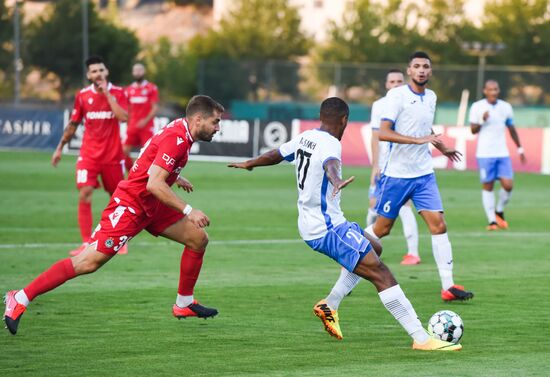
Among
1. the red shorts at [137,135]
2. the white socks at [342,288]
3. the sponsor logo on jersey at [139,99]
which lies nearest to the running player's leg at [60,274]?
the white socks at [342,288]

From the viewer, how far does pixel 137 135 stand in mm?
25016

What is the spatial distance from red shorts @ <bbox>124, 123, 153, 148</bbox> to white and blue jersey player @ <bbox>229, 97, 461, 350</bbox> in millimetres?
15685

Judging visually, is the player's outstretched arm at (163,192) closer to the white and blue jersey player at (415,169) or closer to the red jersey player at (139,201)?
the red jersey player at (139,201)

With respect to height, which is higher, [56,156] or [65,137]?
[65,137]

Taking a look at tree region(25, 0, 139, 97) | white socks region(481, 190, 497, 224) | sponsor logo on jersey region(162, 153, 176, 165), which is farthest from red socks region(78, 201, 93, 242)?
tree region(25, 0, 139, 97)

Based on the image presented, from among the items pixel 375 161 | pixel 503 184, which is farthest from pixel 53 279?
pixel 503 184

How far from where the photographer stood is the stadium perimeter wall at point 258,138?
105ft

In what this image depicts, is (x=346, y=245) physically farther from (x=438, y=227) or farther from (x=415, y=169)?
(x=415, y=169)

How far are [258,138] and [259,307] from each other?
2423 cm

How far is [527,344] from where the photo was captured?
356 inches

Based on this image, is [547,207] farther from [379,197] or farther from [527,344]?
[527,344]

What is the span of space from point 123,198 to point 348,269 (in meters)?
1.93

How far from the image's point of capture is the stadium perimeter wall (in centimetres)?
3197

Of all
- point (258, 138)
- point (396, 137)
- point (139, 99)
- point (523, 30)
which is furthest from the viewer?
point (523, 30)
